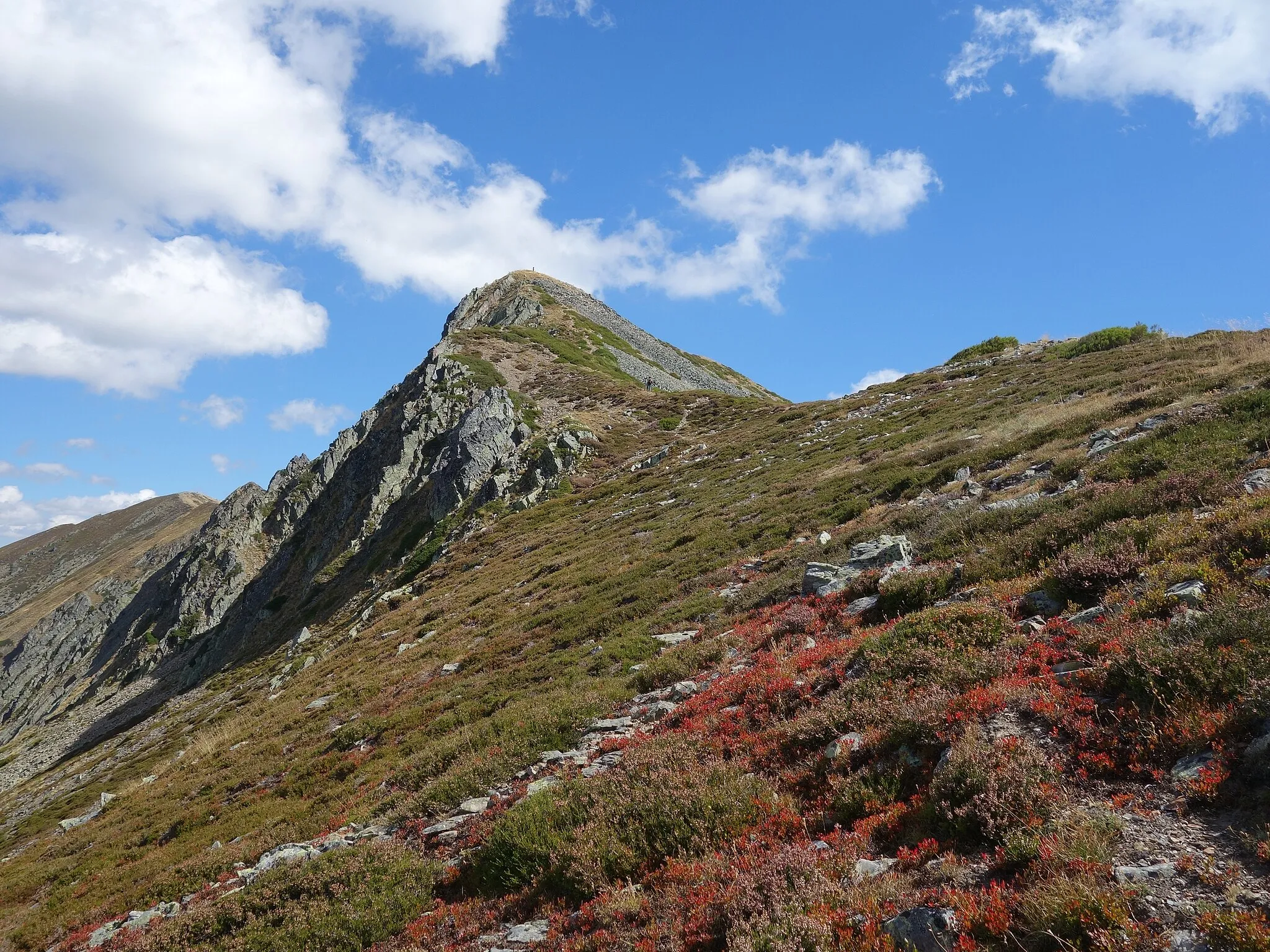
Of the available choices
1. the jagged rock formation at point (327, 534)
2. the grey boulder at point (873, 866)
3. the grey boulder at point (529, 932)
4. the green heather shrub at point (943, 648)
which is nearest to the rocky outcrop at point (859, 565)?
the green heather shrub at point (943, 648)

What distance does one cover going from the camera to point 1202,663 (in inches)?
233

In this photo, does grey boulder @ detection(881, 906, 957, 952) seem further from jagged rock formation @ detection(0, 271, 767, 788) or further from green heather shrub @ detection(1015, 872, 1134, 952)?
jagged rock formation @ detection(0, 271, 767, 788)

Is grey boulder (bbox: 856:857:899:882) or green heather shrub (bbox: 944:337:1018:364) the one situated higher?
green heather shrub (bbox: 944:337:1018:364)

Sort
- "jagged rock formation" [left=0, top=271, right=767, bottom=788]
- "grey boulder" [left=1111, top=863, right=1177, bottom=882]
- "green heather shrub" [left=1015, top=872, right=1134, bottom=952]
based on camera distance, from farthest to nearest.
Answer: "jagged rock formation" [left=0, top=271, right=767, bottom=788] → "grey boulder" [left=1111, top=863, right=1177, bottom=882] → "green heather shrub" [left=1015, top=872, right=1134, bottom=952]

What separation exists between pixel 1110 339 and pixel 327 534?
7871 centimetres

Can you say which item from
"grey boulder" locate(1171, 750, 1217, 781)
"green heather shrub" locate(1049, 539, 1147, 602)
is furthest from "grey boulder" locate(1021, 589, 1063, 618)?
"grey boulder" locate(1171, 750, 1217, 781)

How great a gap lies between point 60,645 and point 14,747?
79.5 m

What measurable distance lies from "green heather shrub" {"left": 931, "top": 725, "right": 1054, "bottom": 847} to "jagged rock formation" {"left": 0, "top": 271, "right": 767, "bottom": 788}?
142ft

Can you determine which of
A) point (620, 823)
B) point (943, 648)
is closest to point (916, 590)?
point (943, 648)

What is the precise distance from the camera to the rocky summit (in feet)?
16.4

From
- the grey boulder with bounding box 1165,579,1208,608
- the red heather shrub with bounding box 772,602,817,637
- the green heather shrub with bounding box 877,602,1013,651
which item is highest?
the grey boulder with bounding box 1165,579,1208,608

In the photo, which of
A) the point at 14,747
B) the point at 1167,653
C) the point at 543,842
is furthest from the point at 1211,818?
the point at 14,747

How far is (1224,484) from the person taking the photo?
34.7ft

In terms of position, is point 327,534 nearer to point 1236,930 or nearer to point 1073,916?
point 1073,916
